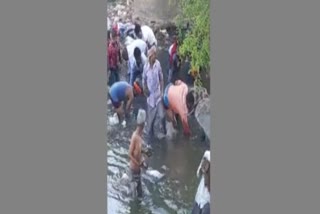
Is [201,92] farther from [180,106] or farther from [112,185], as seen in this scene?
[112,185]

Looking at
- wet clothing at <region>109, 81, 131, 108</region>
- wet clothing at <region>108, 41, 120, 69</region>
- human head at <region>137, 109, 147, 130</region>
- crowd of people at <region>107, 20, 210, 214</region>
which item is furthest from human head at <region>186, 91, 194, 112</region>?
wet clothing at <region>108, 41, 120, 69</region>

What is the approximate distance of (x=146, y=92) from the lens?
517 cm

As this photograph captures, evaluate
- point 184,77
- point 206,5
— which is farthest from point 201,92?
point 206,5

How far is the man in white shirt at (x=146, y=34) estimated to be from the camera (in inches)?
201

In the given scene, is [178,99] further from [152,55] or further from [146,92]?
[152,55]

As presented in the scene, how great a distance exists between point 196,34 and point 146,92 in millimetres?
453

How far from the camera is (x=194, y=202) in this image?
5125 millimetres

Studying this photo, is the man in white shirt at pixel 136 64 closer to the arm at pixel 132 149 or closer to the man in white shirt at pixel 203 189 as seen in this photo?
the arm at pixel 132 149

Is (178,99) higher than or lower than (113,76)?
lower

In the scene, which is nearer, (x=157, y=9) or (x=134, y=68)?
(x=157, y=9)

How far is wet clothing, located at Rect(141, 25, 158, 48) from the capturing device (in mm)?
5117

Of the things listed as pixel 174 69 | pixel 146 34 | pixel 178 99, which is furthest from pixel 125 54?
pixel 178 99

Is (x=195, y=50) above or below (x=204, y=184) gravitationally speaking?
above

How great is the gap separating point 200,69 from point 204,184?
67 centimetres
